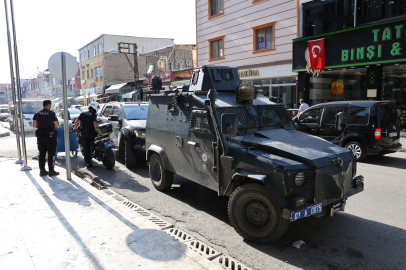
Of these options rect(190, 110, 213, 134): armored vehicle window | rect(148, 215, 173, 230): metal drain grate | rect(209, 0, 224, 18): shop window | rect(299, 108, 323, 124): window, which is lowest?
rect(148, 215, 173, 230): metal drain grate

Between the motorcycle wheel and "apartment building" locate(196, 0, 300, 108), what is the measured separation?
11789 millimetres

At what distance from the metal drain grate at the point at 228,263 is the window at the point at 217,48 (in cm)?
1844

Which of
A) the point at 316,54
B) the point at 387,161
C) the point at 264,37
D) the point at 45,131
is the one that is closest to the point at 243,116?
the point at 45,131

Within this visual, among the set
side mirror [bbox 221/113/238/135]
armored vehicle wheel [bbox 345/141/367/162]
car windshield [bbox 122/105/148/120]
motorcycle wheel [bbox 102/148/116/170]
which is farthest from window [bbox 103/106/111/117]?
armored vehicle wheel [bbox 345/141/367/162]

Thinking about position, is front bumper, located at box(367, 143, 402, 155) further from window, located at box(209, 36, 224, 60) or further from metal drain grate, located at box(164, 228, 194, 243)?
window, located at box(209, 36, 224, 60)

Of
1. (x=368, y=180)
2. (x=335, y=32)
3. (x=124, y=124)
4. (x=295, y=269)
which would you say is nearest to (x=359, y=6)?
(x=335, y=32)

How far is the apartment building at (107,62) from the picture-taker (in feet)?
137

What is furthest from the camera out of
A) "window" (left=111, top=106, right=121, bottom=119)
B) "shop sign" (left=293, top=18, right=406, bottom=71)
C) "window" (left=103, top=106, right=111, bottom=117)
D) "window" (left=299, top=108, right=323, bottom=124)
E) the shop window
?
the shop window

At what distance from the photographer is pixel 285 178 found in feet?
12.3

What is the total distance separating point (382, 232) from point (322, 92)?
1287 cm

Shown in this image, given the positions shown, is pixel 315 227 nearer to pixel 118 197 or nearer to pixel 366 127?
pixel 118 197

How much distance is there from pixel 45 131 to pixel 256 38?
14.4 metres

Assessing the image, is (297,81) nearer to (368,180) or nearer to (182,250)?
(368,180)

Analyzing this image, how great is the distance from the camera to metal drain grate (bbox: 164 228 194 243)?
4211 mm
